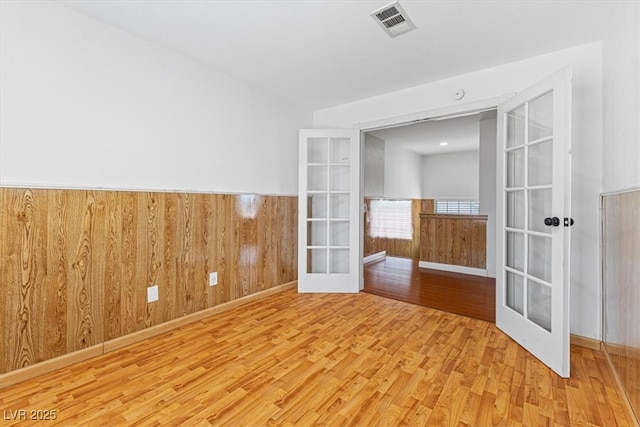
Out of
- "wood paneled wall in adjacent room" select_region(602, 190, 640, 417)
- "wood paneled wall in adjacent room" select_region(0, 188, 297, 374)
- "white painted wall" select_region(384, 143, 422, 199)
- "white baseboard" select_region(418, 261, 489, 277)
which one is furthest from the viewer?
"white painted wall" select_region(384, 143, 422, 199)

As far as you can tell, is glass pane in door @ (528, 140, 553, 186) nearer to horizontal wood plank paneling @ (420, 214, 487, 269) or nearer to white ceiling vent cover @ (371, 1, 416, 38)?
white ceiling vent cover @ (371, 1, 416, 38)

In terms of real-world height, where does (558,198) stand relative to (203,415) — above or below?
above

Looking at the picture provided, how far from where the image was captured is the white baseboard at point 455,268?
4.47 metres

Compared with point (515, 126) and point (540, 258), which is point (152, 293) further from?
point (515, 126)

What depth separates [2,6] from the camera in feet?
5.48

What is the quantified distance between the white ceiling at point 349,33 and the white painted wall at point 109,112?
17 centimetres

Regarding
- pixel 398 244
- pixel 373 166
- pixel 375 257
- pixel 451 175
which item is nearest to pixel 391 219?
pixel 398 244

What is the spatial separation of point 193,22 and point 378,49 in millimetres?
1438

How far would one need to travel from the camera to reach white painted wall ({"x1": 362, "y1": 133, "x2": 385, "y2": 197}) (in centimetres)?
530

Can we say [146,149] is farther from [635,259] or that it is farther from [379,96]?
[635,259]

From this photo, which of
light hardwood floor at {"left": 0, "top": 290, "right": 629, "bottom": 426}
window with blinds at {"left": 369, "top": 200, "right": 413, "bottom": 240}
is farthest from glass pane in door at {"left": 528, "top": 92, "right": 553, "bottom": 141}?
window with blinds at {"left": 369, "top": 200, "right": 413, "bottom": 240}

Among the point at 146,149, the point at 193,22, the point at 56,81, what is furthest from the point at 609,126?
the point at 56,81

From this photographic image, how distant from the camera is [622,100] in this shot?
A: 5.64 ft

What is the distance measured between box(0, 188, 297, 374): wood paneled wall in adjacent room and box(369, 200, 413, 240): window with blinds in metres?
3.23
